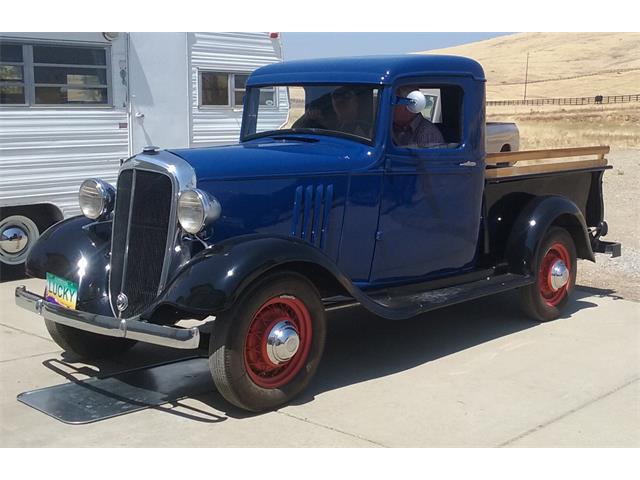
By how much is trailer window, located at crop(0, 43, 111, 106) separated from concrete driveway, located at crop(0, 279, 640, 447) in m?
2.37

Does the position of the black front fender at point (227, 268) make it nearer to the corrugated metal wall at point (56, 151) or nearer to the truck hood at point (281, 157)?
the truck hood at point (281, 157)

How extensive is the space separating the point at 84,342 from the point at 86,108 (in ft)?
12.4

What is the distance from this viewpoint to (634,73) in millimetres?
72812


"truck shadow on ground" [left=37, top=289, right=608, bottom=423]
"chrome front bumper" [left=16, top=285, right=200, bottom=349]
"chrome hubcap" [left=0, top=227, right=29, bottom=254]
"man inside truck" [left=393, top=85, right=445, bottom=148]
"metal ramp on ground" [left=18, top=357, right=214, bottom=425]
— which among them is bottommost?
"truck shadow on ground" [left=37, top=289, right=608, bottom=423]

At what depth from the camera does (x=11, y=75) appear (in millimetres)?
7914

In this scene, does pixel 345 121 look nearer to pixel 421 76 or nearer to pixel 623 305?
pixel 421 76

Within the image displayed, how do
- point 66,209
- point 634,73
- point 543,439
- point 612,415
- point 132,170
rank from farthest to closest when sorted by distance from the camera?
point 634,73
point 66,209
point 132,170
point 612,415
point 543,439

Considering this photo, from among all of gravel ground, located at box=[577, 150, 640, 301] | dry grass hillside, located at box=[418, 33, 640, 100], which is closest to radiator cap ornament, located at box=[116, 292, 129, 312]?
gravel ground, located at box=[577, 150, 640, 301]

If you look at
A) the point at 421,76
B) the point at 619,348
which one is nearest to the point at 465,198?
the point at 421,76

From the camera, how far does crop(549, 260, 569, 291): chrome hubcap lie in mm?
6789

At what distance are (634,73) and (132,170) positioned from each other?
75.1 meters

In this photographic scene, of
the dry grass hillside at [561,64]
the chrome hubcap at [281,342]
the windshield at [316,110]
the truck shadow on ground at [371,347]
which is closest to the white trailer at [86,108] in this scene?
the windshield at [316,110]

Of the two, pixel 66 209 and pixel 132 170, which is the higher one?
pixel 132 170

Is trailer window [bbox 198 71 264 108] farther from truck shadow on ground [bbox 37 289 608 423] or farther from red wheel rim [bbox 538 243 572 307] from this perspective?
red wheel rim [bbox 538 243 572 307]
